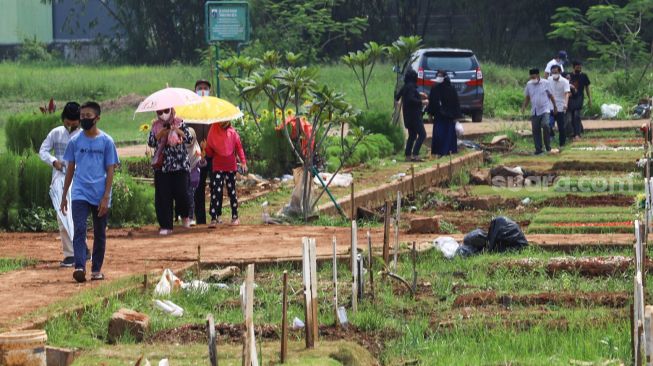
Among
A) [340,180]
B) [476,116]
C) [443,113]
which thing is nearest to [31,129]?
[340,180]

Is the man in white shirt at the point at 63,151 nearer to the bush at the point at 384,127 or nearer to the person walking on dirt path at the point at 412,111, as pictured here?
the person walking on dirt path at the point at 412,111

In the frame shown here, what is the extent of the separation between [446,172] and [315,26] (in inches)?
894

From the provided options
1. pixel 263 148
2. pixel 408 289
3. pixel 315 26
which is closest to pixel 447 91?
pixel 263 148

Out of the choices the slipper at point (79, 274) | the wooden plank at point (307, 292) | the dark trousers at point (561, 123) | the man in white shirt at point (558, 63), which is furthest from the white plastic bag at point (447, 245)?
the man in white shirt at point (558, 63)

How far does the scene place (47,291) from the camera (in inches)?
428

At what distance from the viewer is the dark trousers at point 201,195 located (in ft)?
51.9

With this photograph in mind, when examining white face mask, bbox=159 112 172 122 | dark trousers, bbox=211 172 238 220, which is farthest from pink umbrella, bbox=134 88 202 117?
dark trousers, bbox=211 172 238 220

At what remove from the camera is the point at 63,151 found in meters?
12.4

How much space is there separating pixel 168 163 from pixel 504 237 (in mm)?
3604

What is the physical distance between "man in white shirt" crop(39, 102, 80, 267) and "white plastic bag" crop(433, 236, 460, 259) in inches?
126

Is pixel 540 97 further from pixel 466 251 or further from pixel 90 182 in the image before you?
pixel 90 182

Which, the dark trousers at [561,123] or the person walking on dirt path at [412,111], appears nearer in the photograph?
the person walking on dirt path at [412,111]

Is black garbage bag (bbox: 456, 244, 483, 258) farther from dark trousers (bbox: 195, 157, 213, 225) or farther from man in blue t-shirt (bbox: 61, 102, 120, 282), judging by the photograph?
dark trousers (bbox: 195, 157, 213, 225)

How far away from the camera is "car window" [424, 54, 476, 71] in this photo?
3181 centimetres
